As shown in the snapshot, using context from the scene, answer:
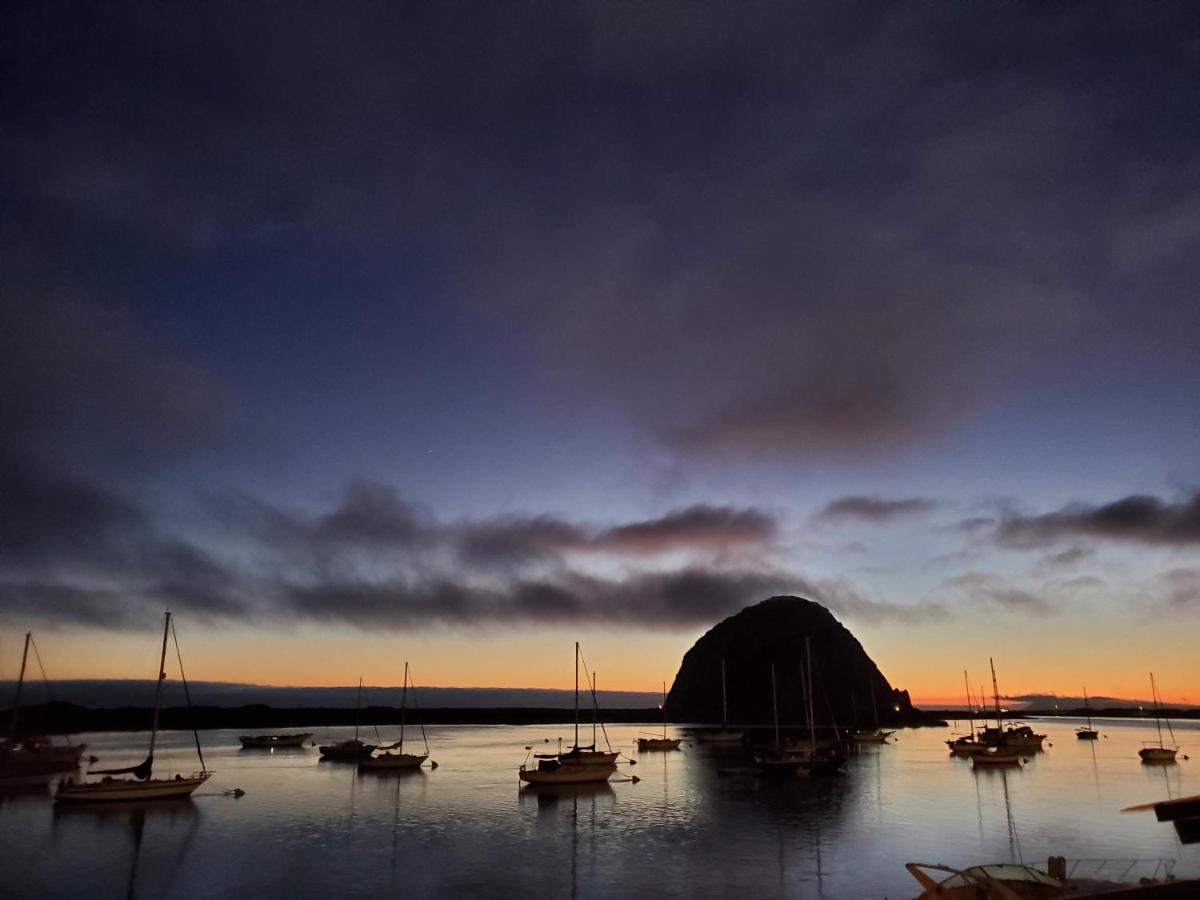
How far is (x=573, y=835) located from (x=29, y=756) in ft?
233

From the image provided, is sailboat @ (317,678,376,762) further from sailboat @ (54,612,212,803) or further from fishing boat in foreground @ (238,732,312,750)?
sailboat @ (54,612,212,803)

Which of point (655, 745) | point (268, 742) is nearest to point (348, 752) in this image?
point (268, 742)

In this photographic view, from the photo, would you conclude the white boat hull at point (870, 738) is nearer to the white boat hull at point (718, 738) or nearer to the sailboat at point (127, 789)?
the white boat hull at point (718, 738)

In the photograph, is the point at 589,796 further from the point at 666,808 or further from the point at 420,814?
the point at 420,814

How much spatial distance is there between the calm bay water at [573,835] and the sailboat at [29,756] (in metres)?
15.5

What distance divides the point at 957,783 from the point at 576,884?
198 feet

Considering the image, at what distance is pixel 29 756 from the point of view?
84.9 metres

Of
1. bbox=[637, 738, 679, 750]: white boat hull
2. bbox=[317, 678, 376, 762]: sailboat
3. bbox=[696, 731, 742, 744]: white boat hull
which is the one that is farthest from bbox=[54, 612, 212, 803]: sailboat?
bbox=[696, 731, 742, 744]: white boat hull

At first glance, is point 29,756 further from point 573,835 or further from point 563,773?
point 573,835

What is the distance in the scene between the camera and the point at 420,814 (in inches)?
2302

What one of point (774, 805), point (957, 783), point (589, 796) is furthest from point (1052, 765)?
point (589, 796)

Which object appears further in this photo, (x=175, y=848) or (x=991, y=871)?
(x=175, y=848)

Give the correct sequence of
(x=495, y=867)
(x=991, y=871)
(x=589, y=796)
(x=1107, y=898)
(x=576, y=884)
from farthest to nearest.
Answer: (x=589, y=796) → (x=495, y=867) → (x=576, y=884) → (x=991, y=871) → (x=1107, y=898)

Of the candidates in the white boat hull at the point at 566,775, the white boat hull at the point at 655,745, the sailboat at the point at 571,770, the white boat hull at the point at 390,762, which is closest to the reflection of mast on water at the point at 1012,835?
the sailboat at the point at 571,770
